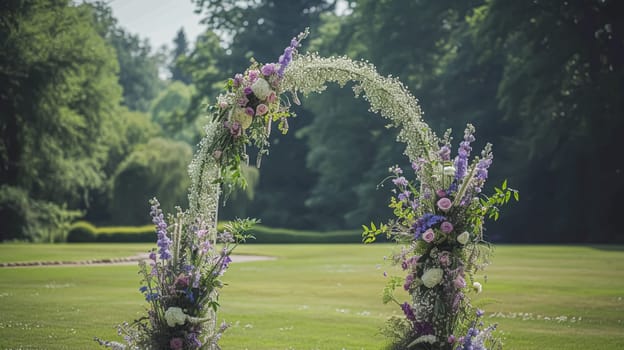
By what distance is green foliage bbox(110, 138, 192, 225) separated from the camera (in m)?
46.1

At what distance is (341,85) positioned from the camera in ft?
26.8

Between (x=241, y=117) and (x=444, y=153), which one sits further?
(x=241, y=117)

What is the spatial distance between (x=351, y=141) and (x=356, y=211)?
521 cm


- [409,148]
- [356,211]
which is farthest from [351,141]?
[409,148]

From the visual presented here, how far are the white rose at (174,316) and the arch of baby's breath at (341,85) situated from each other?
1.03 m

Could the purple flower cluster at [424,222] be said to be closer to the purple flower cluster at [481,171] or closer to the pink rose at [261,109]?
the purple flower cluster at [481,171]

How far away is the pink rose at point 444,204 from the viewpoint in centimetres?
749

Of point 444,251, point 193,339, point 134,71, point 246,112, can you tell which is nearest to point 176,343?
point 193,339

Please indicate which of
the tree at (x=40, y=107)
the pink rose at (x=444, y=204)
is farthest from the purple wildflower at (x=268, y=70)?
the tree at (x=40, y=107)

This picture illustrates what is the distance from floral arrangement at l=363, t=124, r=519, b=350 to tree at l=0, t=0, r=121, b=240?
3373 centimetres

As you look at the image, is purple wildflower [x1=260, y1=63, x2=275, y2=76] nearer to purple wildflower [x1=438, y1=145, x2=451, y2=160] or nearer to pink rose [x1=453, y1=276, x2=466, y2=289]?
purple wildflower [x1=438, y1=145, x2=451, y2=160]

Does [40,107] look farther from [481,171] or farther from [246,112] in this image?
[481,171]

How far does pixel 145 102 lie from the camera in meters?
106

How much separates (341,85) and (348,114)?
43524mm
